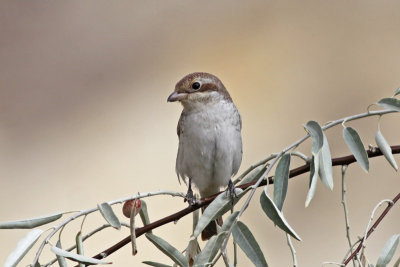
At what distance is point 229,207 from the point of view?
1.92 m

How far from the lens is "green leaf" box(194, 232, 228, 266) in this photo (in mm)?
1728

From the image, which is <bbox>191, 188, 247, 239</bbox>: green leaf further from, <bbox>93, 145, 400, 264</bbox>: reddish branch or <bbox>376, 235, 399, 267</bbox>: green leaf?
<bbox>376, 235, 399, 267</bbox>: green leaf

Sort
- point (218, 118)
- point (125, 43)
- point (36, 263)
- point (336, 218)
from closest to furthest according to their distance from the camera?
point (36, 263)
point (218, 118)
point (336, 218)
point (125, 43)

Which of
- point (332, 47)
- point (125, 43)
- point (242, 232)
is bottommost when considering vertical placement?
point (242, 232)

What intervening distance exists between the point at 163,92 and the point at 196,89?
2.36 m

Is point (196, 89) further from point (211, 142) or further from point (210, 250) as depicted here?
point (210, 250)

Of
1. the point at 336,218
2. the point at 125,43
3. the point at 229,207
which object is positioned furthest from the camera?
the point at 125,43

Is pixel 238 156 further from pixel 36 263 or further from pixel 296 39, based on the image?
pixel 296 39

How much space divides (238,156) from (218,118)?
22 centimetres

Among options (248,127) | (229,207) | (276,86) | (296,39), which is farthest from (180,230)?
(229,207)

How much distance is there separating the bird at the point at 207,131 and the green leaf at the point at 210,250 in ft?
5.21

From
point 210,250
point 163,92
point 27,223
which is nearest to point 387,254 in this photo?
point 210,250

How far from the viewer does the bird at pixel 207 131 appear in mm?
3336

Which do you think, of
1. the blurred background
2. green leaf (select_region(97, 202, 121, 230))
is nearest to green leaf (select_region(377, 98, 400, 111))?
green leaf (select_region(97, 202, 121, 230))
